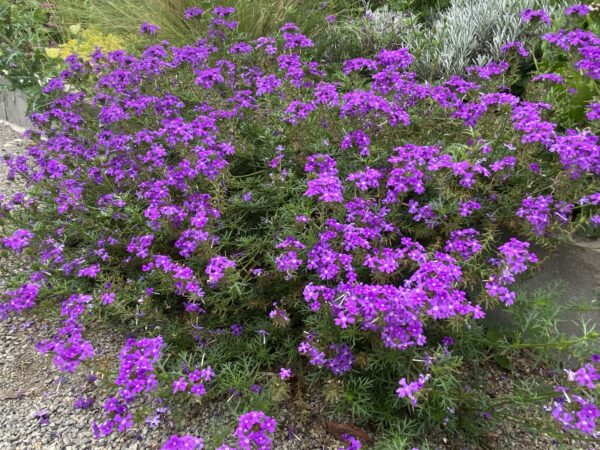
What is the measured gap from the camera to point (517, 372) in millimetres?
2303

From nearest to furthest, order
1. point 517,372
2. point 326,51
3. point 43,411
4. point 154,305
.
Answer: point 43,411 → point 517,372 → point 154,305 → point 326,51

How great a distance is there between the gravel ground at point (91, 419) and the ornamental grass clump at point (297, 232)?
0.11 meters

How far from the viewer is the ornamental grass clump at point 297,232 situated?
179cm

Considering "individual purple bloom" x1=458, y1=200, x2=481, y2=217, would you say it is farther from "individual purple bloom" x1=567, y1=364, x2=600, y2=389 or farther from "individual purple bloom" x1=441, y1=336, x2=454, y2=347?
"individual purple bloom" x1=567, y1=364, x2=600, y2=389

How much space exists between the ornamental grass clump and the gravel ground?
111 mm

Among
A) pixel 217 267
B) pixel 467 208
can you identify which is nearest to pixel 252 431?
pixel 217 267

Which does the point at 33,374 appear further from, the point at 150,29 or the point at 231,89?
the point at 150,29

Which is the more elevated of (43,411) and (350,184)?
(350,184)

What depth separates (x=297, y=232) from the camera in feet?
7.36

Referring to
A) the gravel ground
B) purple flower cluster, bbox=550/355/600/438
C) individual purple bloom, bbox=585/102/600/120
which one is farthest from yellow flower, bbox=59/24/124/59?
purple flower cluster, bbox=550/355/600/438

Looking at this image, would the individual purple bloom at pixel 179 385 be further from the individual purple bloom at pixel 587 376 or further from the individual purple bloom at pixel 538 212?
the individual purple bloom at pixel 538 212

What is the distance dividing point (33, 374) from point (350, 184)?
1872mm

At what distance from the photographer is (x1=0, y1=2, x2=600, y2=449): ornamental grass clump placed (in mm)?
1791

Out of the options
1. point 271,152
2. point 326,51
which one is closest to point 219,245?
point 271,152
